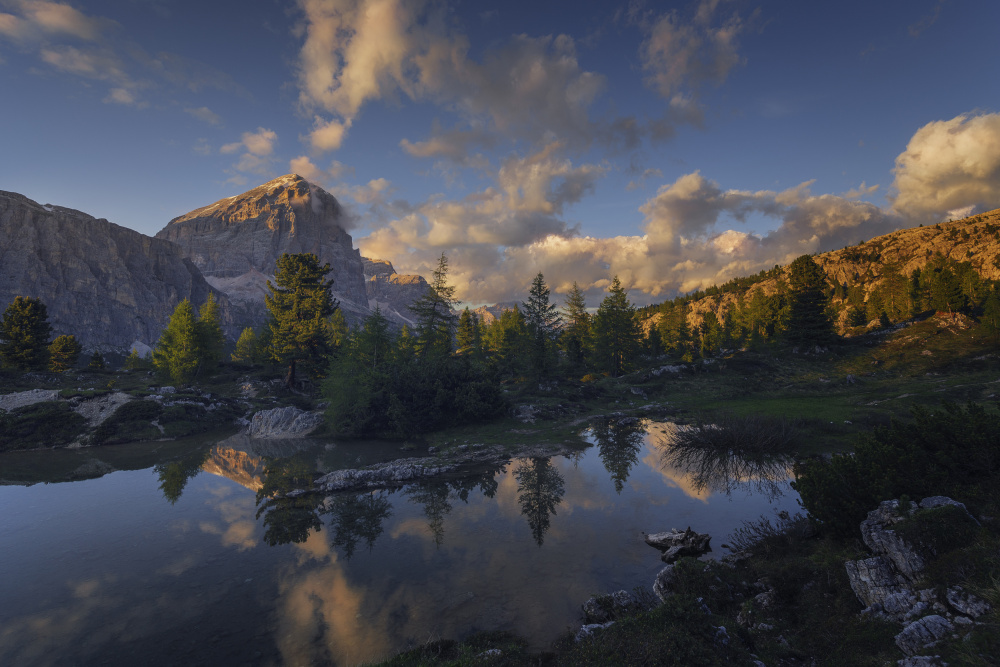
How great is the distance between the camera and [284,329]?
53.5m

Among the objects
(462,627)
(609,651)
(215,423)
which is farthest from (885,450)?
(215,423)

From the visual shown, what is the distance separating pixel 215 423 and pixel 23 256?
229m

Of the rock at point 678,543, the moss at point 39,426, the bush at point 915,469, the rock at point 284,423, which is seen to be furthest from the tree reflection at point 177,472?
the bush at point 915,469

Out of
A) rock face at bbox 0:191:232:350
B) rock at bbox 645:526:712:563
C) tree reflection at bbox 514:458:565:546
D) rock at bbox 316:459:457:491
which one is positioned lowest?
rock at bbox 645:526:712:563

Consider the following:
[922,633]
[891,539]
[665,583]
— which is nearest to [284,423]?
[665,583]

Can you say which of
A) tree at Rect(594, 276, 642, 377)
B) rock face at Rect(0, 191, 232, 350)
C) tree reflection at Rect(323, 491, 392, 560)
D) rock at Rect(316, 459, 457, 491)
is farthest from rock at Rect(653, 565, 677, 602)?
rock face at Rect(0, 191, 232, 350)

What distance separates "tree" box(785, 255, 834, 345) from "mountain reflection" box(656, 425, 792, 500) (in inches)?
1715

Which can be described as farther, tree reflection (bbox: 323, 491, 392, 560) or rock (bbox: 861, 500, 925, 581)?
tree reflection (bbox: 323, 491, 392, 560)

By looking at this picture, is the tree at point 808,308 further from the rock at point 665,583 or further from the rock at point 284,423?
the rock at point 284,423

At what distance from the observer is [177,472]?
2661 cm

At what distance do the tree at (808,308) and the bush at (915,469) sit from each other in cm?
5675

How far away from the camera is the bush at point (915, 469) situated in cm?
982

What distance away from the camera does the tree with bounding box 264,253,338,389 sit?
53.6 m

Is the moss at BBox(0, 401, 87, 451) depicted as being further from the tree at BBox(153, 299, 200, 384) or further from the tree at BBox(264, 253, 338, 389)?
the tree at BBox(264, 253, 338, 389)
